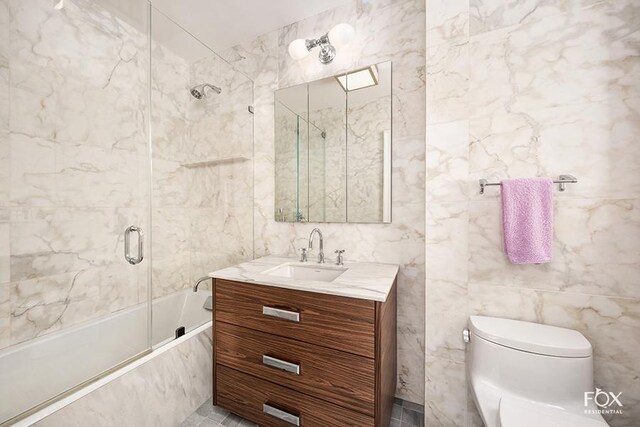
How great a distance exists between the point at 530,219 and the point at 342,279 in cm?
85

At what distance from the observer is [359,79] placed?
1565 mm

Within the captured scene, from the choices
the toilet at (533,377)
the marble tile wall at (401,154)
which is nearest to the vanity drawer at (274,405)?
the toilet at (533,377)

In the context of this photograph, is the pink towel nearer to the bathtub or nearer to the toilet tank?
the toilet tank

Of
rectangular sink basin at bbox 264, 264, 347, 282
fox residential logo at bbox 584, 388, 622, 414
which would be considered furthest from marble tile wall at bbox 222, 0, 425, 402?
fox residential logo at bbox 584, 388, 622, 414

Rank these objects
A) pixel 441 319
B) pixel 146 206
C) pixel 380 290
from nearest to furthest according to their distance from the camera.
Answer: pixel 380 290, pixel 441 319, pixel 146 206

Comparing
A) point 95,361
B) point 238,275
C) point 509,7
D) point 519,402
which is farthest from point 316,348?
point 509,7

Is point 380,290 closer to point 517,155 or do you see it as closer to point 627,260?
point 517,155

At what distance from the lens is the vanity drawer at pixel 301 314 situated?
40.5 inches

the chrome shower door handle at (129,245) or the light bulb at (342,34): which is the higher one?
the light bulb at (342,34)

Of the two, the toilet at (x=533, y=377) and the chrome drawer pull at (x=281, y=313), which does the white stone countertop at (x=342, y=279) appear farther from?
the toilet at (x=533, y=377)

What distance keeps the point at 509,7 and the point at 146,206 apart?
2.22m

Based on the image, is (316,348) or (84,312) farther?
(84,312)

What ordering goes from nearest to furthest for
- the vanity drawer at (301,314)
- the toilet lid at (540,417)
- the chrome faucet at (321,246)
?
1. the toilet lid at (540,417)
2. the vanity drawer at (301,314)
3. the chrome faucet at (321,246)

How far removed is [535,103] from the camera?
110 cm
